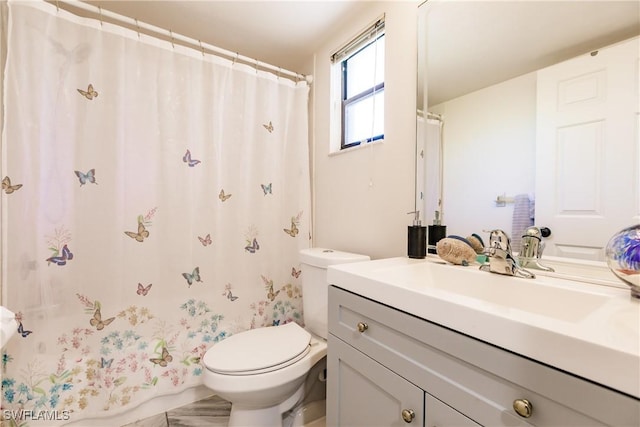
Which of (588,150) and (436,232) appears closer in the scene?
(588,150)

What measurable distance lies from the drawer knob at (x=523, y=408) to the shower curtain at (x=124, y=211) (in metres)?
1.38

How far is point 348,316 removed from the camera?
913 millimetres

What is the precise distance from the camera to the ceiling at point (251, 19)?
146 cm

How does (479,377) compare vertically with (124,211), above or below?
below

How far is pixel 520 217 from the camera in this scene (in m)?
0.97

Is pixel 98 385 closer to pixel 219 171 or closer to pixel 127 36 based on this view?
pixel 219 171

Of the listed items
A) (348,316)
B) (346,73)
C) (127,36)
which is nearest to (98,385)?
(348,316)

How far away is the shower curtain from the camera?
1145 mm

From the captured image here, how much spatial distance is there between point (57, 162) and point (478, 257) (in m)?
1.79

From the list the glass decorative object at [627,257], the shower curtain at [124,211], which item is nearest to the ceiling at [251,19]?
the shower curtain at [124,211]

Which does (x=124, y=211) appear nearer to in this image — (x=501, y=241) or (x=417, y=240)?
(x=417, y=240)

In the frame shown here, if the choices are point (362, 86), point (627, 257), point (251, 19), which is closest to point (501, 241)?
point (627, 257)

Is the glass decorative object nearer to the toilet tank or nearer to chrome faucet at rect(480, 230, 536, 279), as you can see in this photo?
chrome faucet at rect(480, 230, 536, 279)

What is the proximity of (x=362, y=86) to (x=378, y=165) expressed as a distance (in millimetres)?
537
